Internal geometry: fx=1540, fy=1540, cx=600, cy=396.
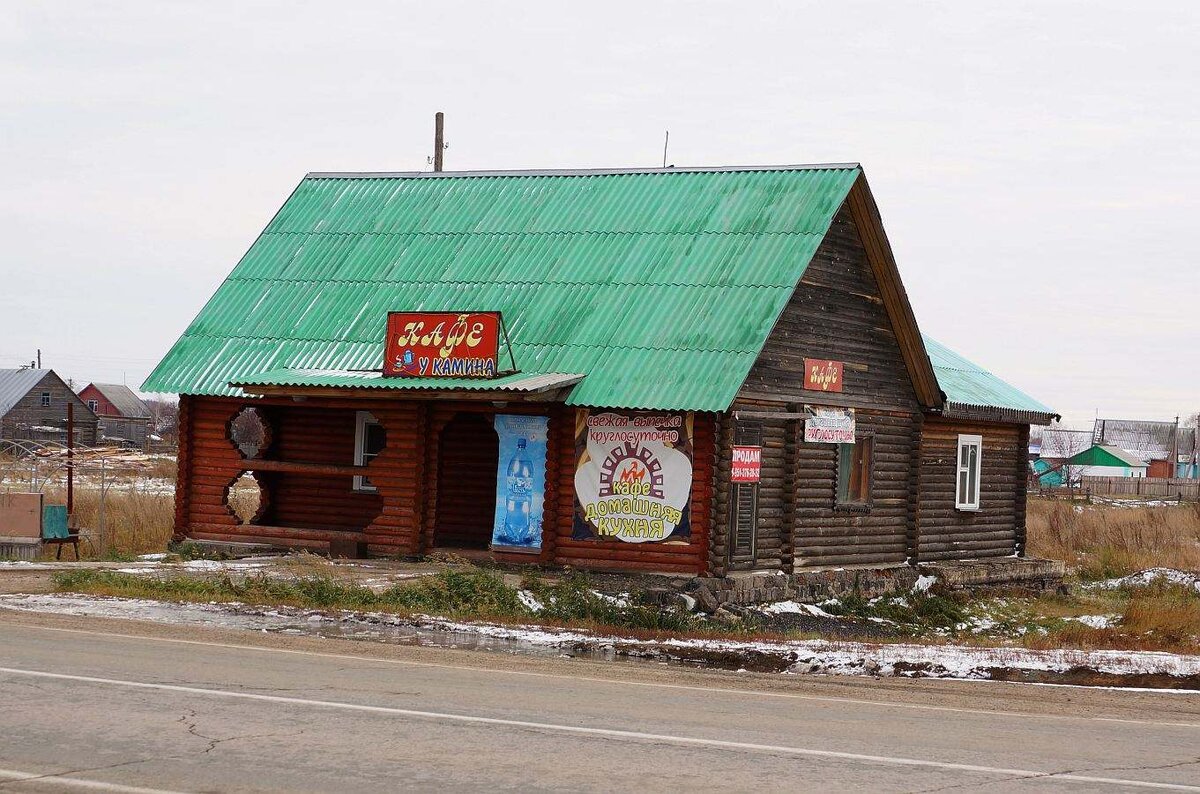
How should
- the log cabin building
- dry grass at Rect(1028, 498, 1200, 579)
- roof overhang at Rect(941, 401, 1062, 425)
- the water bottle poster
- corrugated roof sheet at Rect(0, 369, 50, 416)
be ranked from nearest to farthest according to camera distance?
the log cabin building → the water bottle poster → roof overhang at Rect(941, 401, 1062, 425) → dry grass at Rect(1028, 498, 1200, 579) → corrugated roof sheet at Rect(0, 369, 50, 416)

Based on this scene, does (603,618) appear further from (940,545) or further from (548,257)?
(940,545)

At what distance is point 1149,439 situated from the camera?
135m

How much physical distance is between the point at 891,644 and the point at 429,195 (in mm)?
14745

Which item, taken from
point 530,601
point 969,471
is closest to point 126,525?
point 530,601

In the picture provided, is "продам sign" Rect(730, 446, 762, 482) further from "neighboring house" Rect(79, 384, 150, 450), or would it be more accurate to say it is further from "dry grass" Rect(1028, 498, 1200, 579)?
"neighboring house" Rect(79, 384, 150, 450)

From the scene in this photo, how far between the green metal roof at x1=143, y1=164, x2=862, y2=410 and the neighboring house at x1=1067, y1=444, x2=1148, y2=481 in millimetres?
101329

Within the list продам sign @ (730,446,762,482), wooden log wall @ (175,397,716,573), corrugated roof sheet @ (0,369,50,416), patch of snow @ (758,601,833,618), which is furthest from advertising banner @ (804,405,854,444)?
corrugated roof sheet @ (0,369,50,416)

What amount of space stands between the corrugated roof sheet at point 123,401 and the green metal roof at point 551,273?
93742 millimetres

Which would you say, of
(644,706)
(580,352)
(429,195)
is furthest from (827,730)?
(429,195)

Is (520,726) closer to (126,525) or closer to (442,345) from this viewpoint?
(442,345)

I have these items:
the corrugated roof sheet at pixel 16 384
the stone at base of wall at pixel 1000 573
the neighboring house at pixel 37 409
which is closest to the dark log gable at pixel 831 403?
the stone at base of wall at pixel 1000 573

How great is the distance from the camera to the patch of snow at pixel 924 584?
89.2 feet

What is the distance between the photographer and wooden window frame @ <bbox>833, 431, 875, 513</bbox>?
25.7 m

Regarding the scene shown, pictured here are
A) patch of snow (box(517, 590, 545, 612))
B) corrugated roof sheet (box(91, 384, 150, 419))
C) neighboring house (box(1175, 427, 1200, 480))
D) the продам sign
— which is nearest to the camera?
patch of snow (box(517, 590, 545, 612))
